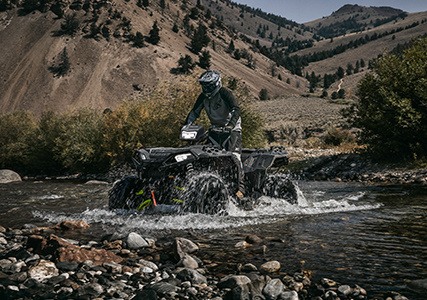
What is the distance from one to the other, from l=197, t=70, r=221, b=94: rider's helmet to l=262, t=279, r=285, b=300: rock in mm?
5057

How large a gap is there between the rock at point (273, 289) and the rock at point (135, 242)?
7.44ft

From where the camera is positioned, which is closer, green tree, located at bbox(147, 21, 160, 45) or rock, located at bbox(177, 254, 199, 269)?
rock, located at bbox(177, 254, 199, 269)

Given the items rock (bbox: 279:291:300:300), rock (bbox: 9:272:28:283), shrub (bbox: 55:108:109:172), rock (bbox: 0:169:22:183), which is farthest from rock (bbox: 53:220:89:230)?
shrub (bbox: 55:108:109:172)

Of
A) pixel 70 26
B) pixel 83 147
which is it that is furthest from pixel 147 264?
pixel 70 26

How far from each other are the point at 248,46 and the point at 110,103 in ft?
308

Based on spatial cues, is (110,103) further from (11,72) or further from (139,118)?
(139,118)

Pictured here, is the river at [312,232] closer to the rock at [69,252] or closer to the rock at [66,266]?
the rock at [69,252]

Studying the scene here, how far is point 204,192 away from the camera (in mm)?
6516

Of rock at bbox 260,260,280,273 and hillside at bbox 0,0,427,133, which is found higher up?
→ hillside at bbox 0,0,427,133

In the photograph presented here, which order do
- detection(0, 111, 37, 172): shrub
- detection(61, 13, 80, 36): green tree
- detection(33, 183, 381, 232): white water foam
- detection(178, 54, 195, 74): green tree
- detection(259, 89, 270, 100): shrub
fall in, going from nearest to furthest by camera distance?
detection(33, 183, 381, 232): white water foam, detection(0, 111, 37, 172): shrub, detection(178, 54, 195, 74): green tree, detection(61, 13, 80, 36): green tree, detection(259, 89, 270, 100): shrub

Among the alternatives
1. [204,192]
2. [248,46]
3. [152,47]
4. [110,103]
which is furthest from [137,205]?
[248,46]

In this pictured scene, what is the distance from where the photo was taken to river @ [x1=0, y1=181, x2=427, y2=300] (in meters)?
4.14

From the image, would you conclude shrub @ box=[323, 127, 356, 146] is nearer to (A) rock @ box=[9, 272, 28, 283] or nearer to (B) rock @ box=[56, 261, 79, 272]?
(B) rock @ box=[56, 261, 79, 272]

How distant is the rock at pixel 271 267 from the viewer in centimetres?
413
